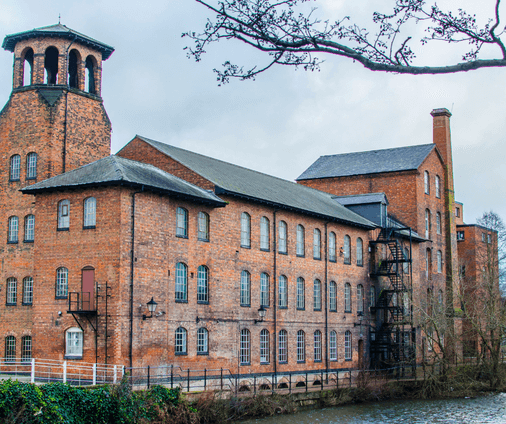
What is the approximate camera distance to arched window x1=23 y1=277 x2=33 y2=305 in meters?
31.0

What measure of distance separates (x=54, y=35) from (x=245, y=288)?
14.6 meters

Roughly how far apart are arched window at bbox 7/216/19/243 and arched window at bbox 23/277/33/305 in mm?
1974

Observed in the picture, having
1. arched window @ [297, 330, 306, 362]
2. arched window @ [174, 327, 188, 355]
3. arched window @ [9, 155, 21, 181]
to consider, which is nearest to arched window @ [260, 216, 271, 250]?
arched window @ [297, 330, 306, 362]

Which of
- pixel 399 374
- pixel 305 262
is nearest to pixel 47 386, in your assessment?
pixel 305 262

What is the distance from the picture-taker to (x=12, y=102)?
108 feet

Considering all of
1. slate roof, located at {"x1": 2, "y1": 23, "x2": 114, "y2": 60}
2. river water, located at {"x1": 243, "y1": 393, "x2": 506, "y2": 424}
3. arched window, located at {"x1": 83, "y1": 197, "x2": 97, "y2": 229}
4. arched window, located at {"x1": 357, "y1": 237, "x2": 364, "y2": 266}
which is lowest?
river water, located at {"x1": 243, "y1": 393, "x2": 506, "y2": 424}

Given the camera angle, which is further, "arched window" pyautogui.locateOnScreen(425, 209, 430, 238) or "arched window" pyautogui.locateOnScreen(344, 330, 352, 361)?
"arched window" pyautogui.locateOnScreen(425, 209, 430, 238)

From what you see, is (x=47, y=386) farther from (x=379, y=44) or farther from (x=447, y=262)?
(x=447, y=262)

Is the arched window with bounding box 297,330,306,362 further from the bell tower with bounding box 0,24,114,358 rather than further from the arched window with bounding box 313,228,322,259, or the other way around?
the bell tower with bounding box 0,24,114,358

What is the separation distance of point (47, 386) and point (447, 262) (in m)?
36.6

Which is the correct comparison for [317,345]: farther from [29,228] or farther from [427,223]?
[427,223]

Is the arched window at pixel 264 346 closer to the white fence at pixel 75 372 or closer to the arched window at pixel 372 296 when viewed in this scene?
the white fence at pixel 75 372

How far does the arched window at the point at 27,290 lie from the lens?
31.0 meters

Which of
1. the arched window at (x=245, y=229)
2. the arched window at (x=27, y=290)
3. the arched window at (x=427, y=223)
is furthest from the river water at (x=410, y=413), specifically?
the arched window at (x=427, y=223)
